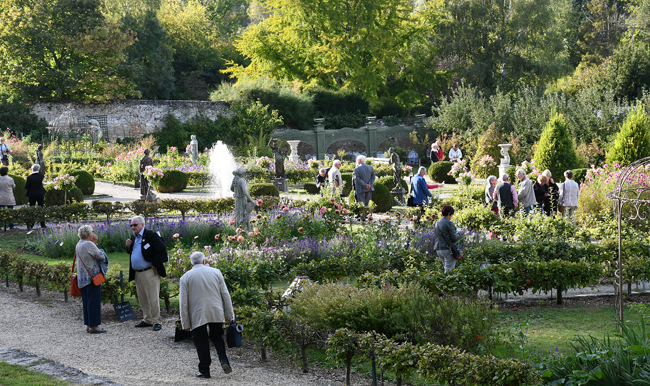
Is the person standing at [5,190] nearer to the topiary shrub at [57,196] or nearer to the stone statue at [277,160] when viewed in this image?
the topiary shrub at [57,196]

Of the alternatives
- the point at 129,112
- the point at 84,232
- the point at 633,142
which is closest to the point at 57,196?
the point at 84,232

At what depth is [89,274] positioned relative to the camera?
7090mm

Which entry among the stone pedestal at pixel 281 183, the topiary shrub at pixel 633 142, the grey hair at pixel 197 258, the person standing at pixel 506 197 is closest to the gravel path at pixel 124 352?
the grey hair at pixel 197 258

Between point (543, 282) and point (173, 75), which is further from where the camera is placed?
point (173, 75)

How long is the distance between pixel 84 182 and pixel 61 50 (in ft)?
44.3

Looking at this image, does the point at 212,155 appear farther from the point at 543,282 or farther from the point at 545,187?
the point at 543,282

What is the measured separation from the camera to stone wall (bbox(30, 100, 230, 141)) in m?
28.8

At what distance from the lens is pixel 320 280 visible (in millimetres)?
8203

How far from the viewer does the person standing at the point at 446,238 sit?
7973 millimetres

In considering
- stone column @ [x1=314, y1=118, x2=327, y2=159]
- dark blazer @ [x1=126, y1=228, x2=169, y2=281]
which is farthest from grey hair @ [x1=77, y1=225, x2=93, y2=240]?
stone column @ [x1=314, y1=118, x2=327, y2=159]

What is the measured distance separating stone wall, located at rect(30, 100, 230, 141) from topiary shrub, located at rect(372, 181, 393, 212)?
17.9 metres

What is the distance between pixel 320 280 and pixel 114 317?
8.47ft

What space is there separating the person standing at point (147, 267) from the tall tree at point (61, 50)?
24150 mm

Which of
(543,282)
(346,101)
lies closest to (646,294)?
(543,282)
